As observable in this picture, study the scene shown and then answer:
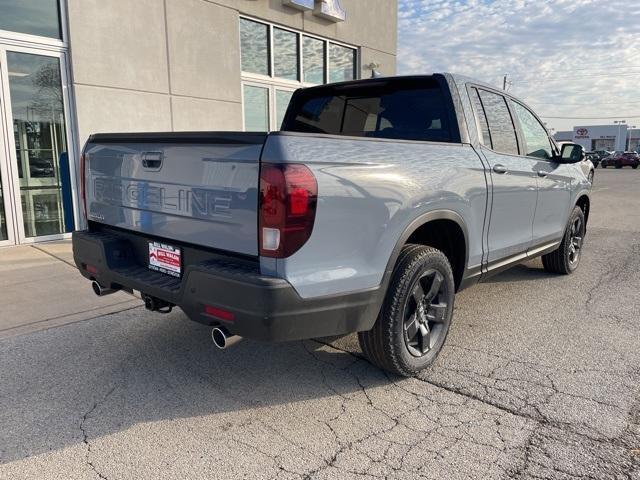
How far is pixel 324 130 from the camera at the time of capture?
4.57 metres

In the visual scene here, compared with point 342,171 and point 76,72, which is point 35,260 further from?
point 342,171

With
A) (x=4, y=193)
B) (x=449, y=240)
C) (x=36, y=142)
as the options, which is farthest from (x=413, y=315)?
(x=36, y=142)

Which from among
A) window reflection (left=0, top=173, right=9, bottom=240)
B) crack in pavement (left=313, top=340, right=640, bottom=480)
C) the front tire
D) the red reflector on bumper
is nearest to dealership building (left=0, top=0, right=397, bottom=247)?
window reflection (left=0, top=173, right=9, bottom=240)

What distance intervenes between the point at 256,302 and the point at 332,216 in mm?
557

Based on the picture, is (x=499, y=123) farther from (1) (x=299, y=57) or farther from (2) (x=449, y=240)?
(1) (x=299, y=57)

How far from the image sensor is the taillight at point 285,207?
237 centimetres

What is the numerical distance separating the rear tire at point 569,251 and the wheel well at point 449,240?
244 cm

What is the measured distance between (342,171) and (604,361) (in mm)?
2426

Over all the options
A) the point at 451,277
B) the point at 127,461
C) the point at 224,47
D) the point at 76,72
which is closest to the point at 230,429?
the point at 127,461

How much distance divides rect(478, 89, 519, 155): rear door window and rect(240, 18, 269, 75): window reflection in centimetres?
667

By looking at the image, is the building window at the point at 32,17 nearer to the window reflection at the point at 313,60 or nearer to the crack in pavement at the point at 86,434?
the window reflection at the point at 313,60

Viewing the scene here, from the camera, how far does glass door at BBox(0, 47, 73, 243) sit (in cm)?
713

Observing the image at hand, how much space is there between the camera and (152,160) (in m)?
3.02

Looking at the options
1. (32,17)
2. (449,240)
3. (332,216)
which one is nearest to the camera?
(332,216)
